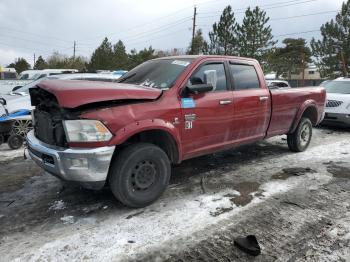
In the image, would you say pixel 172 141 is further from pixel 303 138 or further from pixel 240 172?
pixel 303 138

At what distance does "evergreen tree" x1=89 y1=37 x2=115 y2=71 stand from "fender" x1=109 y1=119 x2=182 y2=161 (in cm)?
4302

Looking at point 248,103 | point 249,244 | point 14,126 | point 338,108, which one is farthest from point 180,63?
point 338,108

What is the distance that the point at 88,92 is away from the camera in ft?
12.8

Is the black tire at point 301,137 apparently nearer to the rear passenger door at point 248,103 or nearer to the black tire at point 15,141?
the rear passenger door at point 248,103

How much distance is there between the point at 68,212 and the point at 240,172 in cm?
286

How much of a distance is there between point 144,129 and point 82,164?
808 millimetres

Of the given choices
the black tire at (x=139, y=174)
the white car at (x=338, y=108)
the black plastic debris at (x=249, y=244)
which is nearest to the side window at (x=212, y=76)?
the black tire at (x=139, y=174)

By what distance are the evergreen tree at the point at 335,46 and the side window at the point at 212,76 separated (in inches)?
1264

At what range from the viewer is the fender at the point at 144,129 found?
4.02m

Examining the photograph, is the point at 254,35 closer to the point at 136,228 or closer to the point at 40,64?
the point at 136,228

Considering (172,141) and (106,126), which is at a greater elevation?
(106,126)

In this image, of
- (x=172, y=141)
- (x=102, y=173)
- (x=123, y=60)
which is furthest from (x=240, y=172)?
(x=123, y=60)

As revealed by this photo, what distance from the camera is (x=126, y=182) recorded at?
4156 millimetres

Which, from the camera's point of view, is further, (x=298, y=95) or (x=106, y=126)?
(x=298, y=95)
